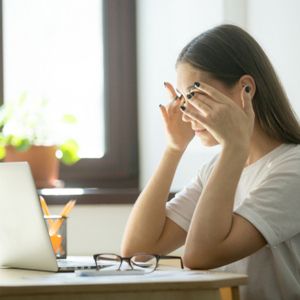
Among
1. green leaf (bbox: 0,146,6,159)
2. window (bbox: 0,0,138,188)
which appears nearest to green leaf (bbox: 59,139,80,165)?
window (bbox: 0,0,138,188)

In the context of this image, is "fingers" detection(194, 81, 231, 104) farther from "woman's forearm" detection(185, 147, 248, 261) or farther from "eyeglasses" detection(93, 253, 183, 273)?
"eyeglasses" detection(93, 253, 183, 273)

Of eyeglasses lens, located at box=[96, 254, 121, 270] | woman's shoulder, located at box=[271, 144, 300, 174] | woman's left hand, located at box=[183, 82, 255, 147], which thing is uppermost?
woman's left hand, located at box=[183, 82, 255, 147]

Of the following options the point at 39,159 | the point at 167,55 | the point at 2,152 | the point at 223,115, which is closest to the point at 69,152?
the point at 39,159

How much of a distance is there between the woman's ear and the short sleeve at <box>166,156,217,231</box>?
0.29 meters

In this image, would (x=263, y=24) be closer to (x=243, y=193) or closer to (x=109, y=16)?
(x=109, y=16)

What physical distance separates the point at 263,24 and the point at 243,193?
1.13 meters

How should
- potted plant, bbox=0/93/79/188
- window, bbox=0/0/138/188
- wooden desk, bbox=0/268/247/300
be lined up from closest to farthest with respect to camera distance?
wooden desk, bbox=0/268/247/300
potted plant, bbox=0/93/79/188
window, bbox=0/0/138/188

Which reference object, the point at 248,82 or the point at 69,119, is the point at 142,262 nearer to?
the point at 248,82

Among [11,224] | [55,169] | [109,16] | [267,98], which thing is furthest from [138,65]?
[11,224]

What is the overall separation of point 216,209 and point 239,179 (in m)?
0.10

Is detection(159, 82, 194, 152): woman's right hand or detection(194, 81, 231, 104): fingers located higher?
detection(194, 81, 231, 104): fingers

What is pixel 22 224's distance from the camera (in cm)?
159

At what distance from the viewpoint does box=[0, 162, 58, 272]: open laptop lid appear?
1.53 metres

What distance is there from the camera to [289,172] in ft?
5.50
